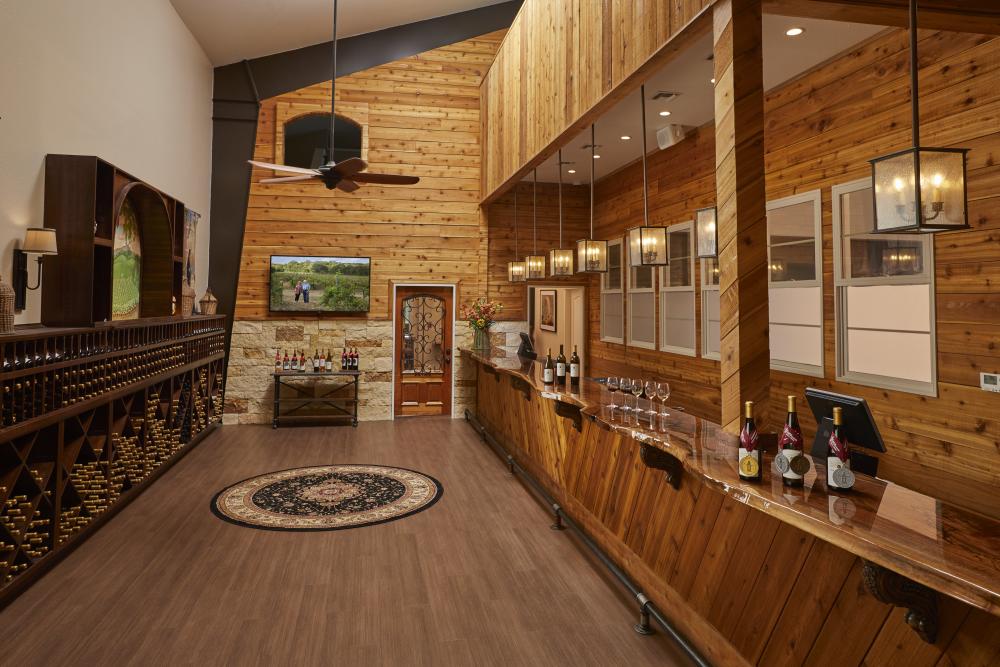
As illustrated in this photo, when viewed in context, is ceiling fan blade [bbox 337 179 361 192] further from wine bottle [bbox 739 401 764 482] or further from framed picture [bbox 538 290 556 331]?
framed picture [bbox 538 290 556 331]

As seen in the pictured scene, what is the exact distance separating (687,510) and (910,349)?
93.4 inches

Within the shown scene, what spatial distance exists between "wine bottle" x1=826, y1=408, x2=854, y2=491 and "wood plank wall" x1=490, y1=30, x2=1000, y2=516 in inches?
82.3

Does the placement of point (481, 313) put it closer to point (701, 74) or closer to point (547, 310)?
point (547, 310)

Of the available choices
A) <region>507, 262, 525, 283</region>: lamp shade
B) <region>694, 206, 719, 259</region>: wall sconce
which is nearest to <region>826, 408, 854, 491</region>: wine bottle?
<region>694, 206, 719, 259</region>: wall sconce

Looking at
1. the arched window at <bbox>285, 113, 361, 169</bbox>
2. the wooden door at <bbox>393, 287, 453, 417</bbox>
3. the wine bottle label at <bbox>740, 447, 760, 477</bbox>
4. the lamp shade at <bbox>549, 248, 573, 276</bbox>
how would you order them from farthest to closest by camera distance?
the arched window at <bbox>285, 113, 361, 169</bbox> < the wooden door at <bbox>393, 287, 453, 417</bbox> < the lamp shade at <bbox>549, 248, 573, 276</bbox> < the wine bottle label at <bbox>740, 447, 760, 477</bbox>

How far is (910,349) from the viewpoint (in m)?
4.20

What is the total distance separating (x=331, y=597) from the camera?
11.6 ft

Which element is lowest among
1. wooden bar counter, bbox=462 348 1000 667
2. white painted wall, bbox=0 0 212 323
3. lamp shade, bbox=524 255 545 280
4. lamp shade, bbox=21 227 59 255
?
wooden bar counter, bbox=462 348 1000 667

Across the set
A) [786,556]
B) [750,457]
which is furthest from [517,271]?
[786,556]

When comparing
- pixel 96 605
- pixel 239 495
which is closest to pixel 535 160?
pixel 239 495

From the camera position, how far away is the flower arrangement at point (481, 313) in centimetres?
941

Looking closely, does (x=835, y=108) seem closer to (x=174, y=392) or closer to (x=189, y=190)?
(x=174, y=392)

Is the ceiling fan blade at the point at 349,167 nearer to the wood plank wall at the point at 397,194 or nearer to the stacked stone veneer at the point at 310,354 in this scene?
the wood plank wall at the point at 397,194

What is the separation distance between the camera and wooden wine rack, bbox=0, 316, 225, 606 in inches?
136
